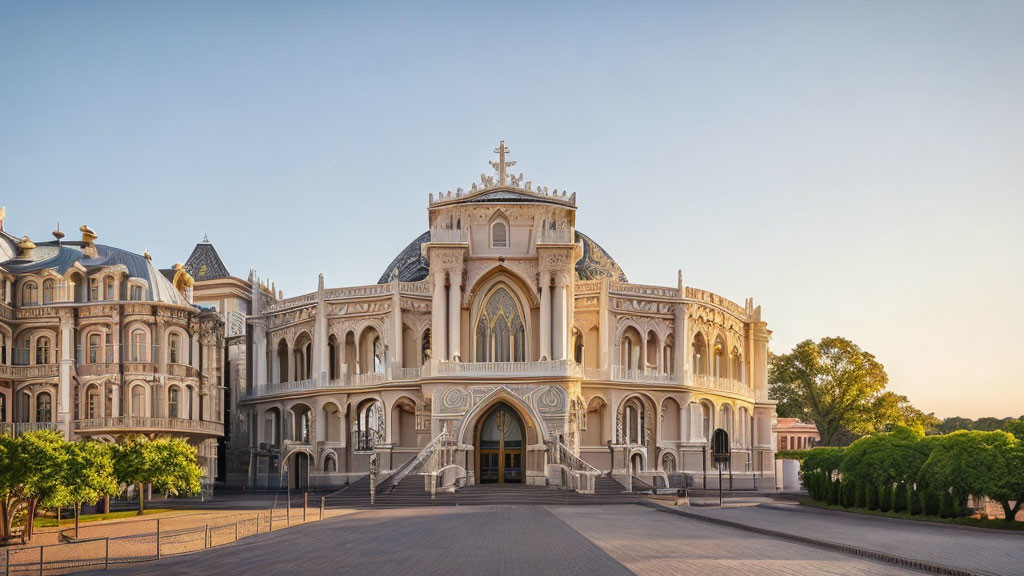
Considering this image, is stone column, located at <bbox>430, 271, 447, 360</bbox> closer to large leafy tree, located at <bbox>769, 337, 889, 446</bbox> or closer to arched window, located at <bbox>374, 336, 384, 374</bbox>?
arched window, located at <bbox>374, 336, 384, 374</bbox>

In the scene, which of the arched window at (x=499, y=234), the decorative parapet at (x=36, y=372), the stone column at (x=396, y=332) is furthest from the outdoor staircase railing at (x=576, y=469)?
the decorative parapet at (x=36, y=372)

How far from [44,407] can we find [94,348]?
418 centimetres

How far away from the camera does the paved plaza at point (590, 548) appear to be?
86.4ft

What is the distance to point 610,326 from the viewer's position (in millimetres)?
68188

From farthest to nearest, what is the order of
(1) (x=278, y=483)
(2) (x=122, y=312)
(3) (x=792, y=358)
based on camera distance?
(3) (x=792, y=358) → (1) (x=278, y=483) → (2) (x=122, y=312)

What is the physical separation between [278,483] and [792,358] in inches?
1972

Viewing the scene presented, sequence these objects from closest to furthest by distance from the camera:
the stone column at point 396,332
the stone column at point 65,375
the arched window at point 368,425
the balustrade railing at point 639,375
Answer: the stone column at point 65,375, the stone column at point 396,332, the balustrade railing at point 639,375, the arched window at point 368,425

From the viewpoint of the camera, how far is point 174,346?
6444 cm

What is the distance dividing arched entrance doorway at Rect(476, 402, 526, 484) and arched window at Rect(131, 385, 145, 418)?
1887 centimetres

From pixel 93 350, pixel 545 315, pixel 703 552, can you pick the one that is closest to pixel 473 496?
pixel 545 315

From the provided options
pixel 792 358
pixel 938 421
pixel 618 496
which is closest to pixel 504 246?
pixel 618 496

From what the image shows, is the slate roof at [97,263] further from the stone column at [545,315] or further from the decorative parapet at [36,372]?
the stone column at [545,315]

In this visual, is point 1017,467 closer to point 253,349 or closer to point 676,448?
point 676,448

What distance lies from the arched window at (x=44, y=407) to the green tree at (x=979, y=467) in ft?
151
